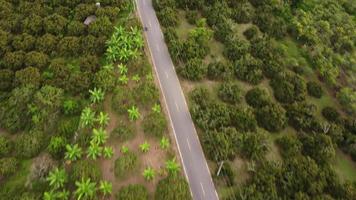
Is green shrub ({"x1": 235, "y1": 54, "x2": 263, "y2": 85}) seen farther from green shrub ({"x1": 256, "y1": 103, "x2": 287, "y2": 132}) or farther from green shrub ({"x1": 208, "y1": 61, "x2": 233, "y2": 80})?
green shrub ({"x1": 256, "y1": 103, "x2": 287, "y2": 132})

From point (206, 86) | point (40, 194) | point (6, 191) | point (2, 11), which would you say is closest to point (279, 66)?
point (206, 86)

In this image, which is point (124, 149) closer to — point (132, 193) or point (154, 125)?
point (154, 125)

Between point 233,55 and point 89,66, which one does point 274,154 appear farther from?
point 89,66

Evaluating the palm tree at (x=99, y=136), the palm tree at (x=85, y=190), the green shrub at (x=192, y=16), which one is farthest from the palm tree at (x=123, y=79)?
the green shrub at (x=192, y=16)

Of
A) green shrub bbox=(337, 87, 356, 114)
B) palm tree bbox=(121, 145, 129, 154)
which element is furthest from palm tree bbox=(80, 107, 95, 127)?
green shrub bbox=(337, 87, 356, 114)

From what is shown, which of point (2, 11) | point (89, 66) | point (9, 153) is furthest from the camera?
point (2, 11)

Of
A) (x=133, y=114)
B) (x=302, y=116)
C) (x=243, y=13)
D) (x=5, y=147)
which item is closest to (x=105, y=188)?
(x=133, y=114)
